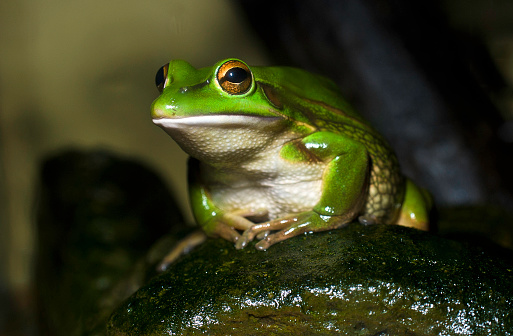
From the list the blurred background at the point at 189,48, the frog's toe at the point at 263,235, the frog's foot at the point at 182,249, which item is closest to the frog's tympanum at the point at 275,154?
the frog's toe at the point at 263,235

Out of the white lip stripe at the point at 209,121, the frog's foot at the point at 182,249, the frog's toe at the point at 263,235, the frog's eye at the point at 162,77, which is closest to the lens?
the white lip stripe at the point at 209,121

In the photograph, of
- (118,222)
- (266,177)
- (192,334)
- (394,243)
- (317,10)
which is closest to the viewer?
(192,334)

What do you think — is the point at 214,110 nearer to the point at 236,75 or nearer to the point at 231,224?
the point at 236,75

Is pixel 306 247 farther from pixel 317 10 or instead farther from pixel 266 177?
pixel 317 10

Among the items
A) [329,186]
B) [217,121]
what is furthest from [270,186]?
[217,121]

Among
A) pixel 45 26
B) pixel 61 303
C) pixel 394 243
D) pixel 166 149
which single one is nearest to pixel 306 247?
pixel 394 243

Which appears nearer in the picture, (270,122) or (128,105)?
(270,122)

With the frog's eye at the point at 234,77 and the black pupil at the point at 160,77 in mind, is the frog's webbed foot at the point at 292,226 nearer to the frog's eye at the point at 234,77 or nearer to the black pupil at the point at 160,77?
A: the frog's eye at the point at 234,77
